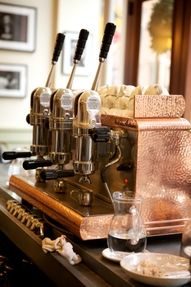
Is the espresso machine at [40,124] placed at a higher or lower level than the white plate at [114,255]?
higher

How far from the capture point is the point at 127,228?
1.23m

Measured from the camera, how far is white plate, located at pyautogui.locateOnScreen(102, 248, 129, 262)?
3.84 ft

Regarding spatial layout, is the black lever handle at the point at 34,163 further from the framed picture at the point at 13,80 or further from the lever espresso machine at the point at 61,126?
the framed picture at the point at 13,80

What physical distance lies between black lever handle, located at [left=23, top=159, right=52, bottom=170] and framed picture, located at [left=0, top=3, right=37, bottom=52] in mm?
2573

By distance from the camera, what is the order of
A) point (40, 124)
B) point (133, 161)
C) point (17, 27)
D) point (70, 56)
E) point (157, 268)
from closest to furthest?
1. point (157, 268)
2. point (133, 161)
3. point (40, 124)
4. point (17, 27)
5. point (70, 56)

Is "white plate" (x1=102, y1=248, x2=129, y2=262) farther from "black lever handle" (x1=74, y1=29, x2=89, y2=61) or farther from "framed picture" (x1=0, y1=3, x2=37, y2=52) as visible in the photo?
"framed picture" (x1=0, y1=3, x2=37, y2=52)

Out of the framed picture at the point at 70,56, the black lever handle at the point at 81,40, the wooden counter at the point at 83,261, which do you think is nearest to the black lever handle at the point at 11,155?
the wooden counter at the point at 83,261

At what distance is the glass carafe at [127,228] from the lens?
1.20 metres

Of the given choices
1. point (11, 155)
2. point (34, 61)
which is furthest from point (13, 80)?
point (11, 155)

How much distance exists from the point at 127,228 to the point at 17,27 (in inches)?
122

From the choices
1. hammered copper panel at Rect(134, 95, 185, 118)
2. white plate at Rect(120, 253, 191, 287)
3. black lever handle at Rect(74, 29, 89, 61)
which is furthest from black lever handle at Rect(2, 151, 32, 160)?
white plate at Rect(120, 253, 191, 287)

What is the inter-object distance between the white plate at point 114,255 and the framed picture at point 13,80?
2.94 m

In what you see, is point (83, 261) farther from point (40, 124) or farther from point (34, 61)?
point (34, 61)

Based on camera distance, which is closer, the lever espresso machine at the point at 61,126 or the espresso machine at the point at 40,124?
the lever espresso machine at the point at 61,126
